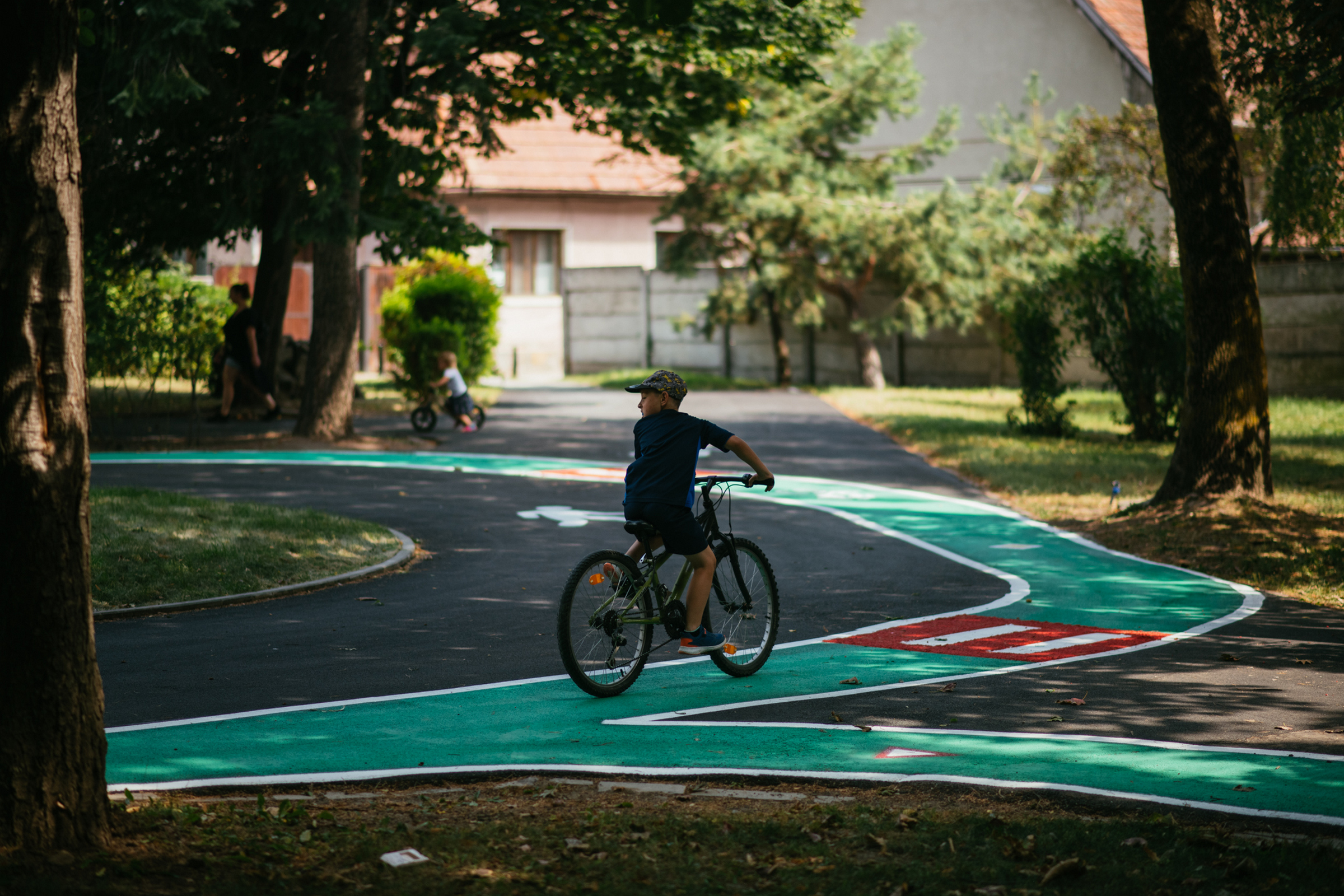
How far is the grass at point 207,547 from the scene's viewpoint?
32.5 feet

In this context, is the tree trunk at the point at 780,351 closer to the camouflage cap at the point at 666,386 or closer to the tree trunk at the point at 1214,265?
the tree trunk at the point at 1214,265

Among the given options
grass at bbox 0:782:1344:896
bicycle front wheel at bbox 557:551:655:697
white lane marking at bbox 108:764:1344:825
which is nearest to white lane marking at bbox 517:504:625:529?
bicycle front wheel at bbox 557:551:655:697

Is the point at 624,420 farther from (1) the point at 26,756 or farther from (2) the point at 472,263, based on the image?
(1) the point at 26,756

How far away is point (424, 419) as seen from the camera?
834 inches

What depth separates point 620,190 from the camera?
3875 cm

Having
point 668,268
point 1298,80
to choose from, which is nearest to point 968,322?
point 668,268

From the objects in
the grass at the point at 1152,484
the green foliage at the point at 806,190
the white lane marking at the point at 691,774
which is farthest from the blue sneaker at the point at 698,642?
the green foliage at the point at 806,190

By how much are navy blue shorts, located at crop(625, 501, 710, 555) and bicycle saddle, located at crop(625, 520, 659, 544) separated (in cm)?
3

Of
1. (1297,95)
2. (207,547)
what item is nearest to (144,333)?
(207,547)

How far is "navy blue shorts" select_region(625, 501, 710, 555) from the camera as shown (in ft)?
24.1

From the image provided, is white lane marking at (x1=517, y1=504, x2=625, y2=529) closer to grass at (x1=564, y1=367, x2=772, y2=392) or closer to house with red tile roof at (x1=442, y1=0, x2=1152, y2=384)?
grass at (x1=564, y1=367, x2=772, y2=392)

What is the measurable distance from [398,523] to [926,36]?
29.4 m

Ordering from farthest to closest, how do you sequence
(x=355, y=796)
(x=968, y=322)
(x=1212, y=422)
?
(x=968, y=322) < (x=1212, y=422) < (x=355, y=796)

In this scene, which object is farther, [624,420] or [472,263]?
[472,263]
